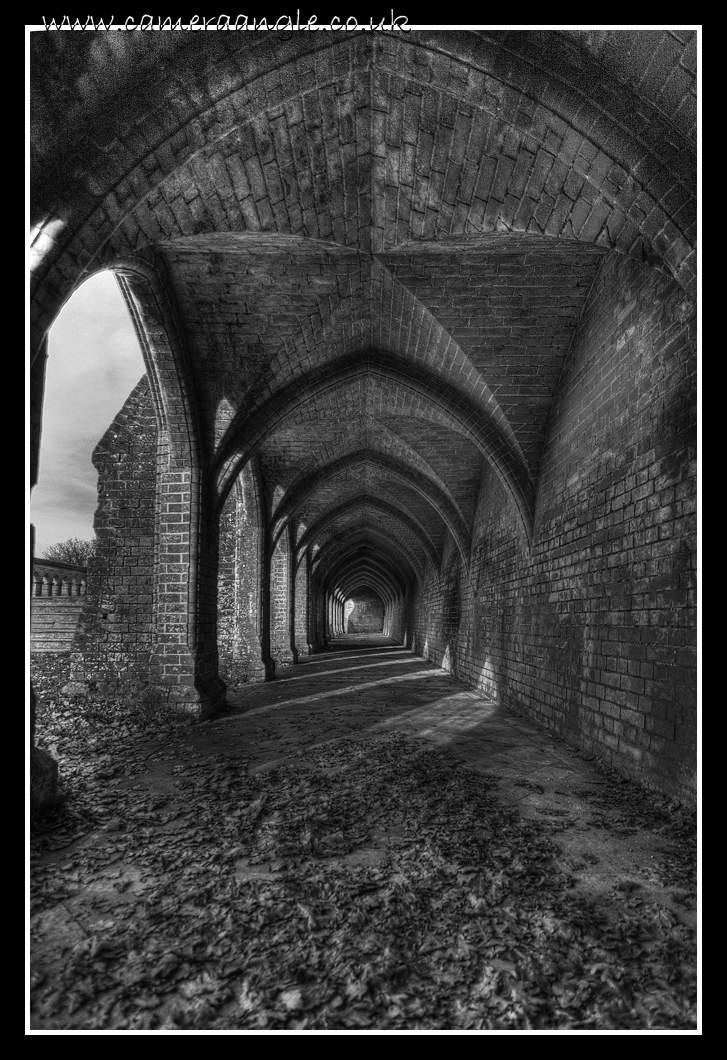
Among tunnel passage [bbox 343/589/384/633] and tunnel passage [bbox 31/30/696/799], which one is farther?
tunnel passage [bbox 343/589/384/633]

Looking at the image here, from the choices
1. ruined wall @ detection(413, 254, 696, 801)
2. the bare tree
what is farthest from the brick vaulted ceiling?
the bare tree

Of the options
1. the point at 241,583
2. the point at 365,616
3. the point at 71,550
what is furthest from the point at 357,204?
the point at 365,616

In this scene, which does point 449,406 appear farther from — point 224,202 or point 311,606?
point 311,606

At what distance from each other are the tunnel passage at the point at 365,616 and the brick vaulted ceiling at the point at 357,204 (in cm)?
4431

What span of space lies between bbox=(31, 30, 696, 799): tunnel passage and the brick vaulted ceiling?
0.8 inches

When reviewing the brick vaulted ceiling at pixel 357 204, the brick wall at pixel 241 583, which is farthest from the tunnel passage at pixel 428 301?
the brick wall at pixel 241 583

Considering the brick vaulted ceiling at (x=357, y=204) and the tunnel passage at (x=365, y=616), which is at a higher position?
the brick vaulted ceiling at (x=357, y=204)

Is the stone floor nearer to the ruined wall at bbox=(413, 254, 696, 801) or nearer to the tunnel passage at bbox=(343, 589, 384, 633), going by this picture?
the ruined wall at bbox=(413, 254, 696, 801)

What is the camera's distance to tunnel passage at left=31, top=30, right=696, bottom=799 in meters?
3.74

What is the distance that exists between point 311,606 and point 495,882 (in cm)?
2055

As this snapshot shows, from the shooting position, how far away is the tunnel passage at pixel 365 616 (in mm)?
53188

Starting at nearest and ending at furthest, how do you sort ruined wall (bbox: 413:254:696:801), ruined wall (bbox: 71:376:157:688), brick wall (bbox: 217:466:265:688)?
ruined wall (bbox: 413:254:696:801)
ruined wall (bbox: 71:376:157:688)
brick wall (bbox: 217:466:265:688)

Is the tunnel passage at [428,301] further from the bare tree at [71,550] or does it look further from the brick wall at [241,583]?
the bare tree at [71,550]

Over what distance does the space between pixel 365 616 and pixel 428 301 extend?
48.9 m
